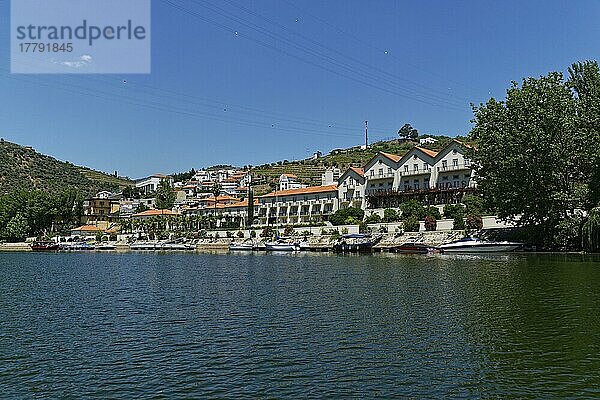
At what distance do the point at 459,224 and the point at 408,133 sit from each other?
13443cm

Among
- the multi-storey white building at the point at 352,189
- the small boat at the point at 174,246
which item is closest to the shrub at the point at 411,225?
the multi-storey white building at the point at 352,189

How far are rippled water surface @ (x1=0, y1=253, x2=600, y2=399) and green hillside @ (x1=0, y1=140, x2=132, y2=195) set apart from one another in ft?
433

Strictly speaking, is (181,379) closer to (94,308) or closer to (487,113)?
(94,308)

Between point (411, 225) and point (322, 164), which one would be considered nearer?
point (411, 225)

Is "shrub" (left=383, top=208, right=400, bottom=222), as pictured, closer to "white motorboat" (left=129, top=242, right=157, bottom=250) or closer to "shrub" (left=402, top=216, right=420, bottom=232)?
"shrub" (left=402, top=216, right=420, bottom=232)

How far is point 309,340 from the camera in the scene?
1700 centimetres

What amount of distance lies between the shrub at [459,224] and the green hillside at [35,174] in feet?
354

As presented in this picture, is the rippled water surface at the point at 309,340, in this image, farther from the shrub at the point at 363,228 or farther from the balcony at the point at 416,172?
the balcony at the point at 416,172


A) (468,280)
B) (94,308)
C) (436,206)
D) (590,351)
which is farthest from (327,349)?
(436,206)

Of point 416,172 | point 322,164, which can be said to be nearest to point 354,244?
point 416,172

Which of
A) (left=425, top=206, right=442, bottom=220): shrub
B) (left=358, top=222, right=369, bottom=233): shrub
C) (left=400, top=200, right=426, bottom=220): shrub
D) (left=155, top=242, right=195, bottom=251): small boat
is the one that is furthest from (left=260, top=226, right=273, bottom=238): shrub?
(left=425, top=206, right=442, bottom=220): shrub

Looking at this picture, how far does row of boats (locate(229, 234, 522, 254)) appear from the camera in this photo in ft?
186

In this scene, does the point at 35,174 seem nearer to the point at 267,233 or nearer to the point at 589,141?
the point at 267,233

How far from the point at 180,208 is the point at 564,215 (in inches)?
3881
